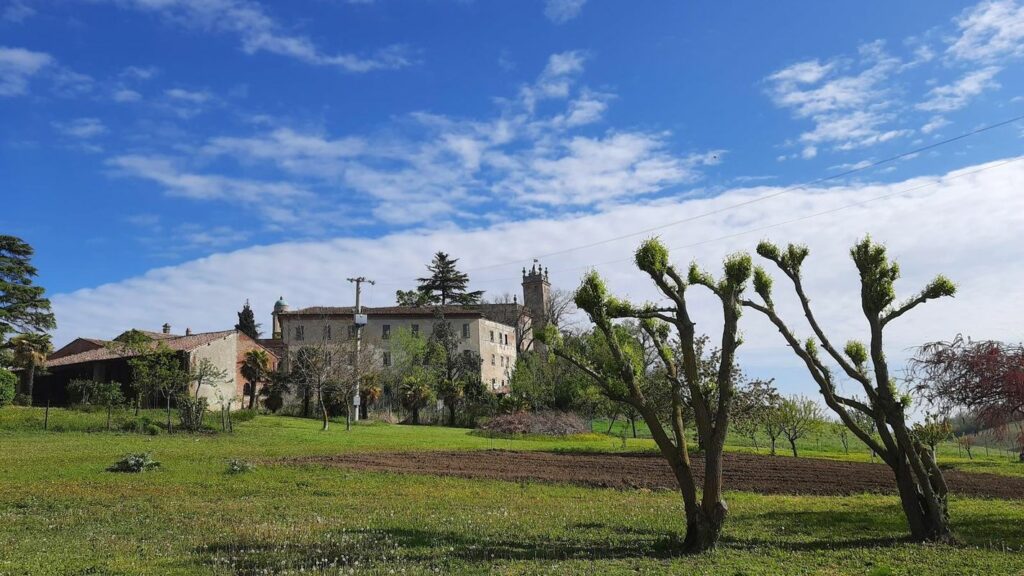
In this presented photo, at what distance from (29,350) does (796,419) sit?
151ft

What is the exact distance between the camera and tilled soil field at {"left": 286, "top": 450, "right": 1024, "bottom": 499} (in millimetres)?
18594

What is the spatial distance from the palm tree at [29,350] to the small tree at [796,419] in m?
44.3

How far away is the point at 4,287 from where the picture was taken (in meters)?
46.5

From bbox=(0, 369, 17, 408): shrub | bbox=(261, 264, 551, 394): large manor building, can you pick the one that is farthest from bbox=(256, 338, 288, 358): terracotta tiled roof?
bbox=(0, 369, 17, 408): shrub

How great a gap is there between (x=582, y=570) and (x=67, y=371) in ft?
180

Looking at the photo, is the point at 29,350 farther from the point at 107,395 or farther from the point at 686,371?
the point at 686,371

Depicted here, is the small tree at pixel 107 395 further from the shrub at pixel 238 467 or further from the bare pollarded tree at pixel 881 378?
the bare pollarded tree at pixel 881 378

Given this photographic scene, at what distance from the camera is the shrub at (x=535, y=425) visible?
44.3 meters

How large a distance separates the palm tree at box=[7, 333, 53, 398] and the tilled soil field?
108 ft

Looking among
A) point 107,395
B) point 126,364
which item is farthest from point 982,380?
point 126,364

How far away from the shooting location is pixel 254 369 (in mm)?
54750

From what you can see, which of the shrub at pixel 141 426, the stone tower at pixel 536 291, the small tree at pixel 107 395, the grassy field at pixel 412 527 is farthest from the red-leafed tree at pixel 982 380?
the stone tower at pixel 536 291

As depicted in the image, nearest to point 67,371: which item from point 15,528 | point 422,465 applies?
point 422,465

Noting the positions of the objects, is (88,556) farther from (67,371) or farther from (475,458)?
(67,371)
